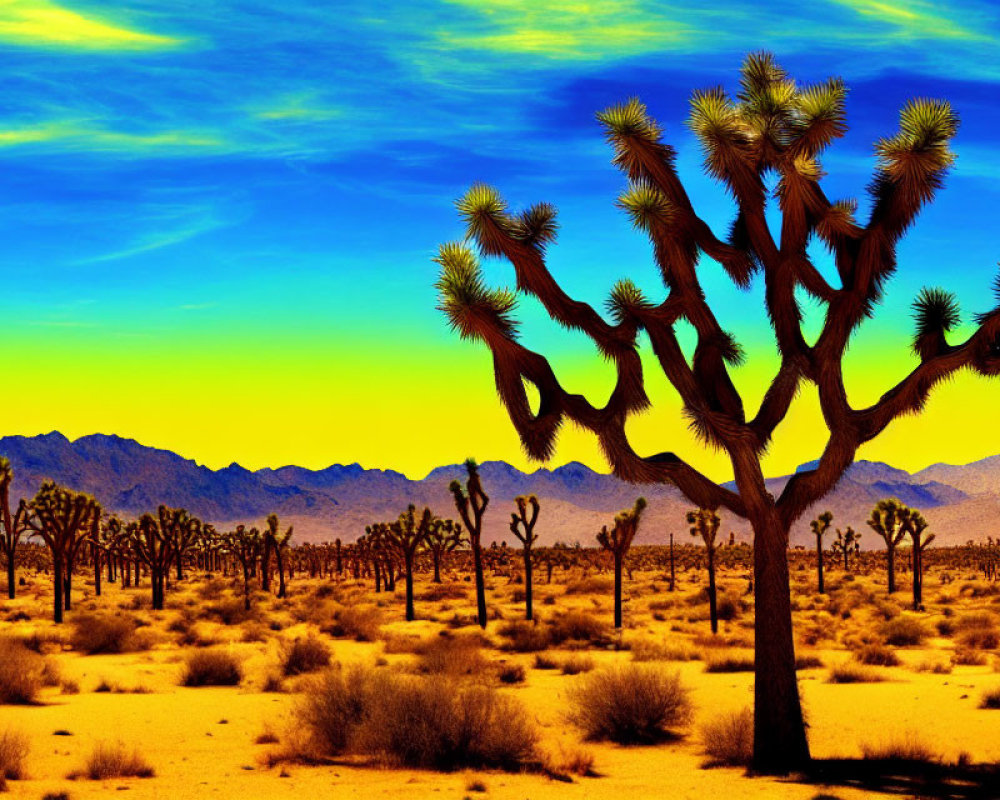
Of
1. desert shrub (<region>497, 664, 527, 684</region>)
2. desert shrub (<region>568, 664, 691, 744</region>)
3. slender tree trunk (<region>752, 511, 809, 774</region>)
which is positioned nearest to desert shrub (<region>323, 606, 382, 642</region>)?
desert shrub (<region>497, 664, 527, 684</region>)

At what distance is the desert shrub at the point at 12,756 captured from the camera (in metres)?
12.3

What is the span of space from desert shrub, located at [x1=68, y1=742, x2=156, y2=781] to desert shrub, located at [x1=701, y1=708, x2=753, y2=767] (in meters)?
6.70

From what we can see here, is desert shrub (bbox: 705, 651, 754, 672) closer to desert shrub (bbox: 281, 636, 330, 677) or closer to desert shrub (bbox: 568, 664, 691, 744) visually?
desert shrub (bbox: 568, 664, 691, 744)

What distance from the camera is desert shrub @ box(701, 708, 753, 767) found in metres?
13.7

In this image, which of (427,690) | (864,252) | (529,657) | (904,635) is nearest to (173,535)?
(529,657)

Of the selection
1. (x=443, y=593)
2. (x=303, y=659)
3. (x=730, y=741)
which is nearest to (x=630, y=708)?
(x=730, y=741)

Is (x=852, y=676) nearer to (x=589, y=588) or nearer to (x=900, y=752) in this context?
(x=900, y=752)

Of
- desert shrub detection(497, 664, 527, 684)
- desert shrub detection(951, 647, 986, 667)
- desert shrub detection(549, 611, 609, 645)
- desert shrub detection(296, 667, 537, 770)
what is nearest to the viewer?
desert shrub detection(296, 667, 537, 770)

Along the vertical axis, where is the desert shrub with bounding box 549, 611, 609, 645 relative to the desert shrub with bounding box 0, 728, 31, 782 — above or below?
below

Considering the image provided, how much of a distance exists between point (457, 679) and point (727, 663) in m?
6.66

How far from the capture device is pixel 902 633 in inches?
1177

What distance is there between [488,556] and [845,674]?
71.6 meters

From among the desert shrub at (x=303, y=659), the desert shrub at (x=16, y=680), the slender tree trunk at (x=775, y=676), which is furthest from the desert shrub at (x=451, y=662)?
the slender tree trunk at (x=775, y=676)

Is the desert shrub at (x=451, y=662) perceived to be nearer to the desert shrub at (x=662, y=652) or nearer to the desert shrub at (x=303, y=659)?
the desert shrub at (x=303, y=659)
